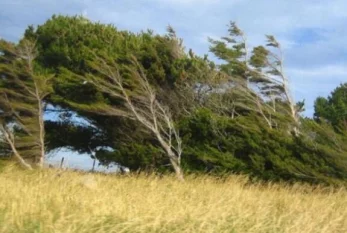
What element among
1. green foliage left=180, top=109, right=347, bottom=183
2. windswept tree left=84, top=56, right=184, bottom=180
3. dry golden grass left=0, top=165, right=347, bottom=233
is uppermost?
windswept tree left=84, top=56, right=184, bottom=180

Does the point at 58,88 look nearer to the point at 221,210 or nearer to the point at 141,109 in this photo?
the point at 141,109

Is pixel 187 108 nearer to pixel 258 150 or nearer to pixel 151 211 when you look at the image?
pixel 258 150

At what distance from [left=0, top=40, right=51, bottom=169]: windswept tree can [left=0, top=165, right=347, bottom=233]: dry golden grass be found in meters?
17.4

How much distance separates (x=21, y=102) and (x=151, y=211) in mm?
22831

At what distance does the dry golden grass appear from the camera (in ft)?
26.6

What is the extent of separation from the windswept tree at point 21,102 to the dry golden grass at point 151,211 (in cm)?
1736

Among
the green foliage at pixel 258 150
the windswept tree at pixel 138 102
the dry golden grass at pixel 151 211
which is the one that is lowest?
the dry golden grass at pixel 151 211

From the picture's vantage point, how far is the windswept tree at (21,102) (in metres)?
30.5

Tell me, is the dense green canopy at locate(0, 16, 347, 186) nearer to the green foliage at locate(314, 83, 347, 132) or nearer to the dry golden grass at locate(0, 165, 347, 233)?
the green foliage at locate(314, 83, 347, 132)

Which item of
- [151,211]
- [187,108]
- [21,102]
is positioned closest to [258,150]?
[187,108]

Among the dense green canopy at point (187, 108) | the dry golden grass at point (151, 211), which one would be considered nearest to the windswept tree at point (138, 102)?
the dense green canopy at point (187, 108)

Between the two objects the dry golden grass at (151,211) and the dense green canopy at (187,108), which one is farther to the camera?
the dense green canopy at (187,108)

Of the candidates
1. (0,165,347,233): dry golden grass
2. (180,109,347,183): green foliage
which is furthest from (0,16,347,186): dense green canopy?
(0,165,347,233): dry golden grass

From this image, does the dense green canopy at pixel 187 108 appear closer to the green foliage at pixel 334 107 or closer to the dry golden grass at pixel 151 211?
the green foliage at pixel 334 107
